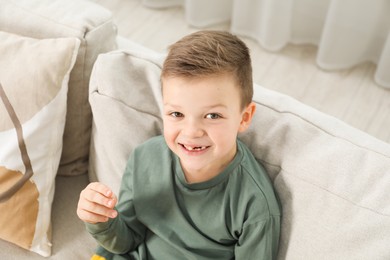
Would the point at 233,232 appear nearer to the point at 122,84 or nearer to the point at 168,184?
the point at 168,184

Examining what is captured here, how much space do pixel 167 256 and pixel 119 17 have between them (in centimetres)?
153

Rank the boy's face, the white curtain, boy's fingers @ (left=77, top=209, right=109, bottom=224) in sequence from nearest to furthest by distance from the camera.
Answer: the boy's face → boy's fingers @ (left=77, top=209, right=109, bottom=224) → the white curtain

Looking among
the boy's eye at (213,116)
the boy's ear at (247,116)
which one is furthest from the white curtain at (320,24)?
the boy's eye at (213,116)

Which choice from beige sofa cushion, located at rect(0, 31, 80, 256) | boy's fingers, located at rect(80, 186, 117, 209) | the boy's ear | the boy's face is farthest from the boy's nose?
beige sofa cushion, located at rect(0, 31, 80, 256)

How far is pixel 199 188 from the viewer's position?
1.19 metres

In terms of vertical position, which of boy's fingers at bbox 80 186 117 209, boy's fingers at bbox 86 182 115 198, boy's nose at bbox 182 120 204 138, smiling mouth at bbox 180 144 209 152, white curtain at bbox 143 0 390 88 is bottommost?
white curtain at bbox 143 0 390 88

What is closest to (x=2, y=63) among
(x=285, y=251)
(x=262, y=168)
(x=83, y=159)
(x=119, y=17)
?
(x=83, y=159)

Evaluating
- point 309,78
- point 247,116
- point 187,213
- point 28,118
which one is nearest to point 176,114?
point 247,116

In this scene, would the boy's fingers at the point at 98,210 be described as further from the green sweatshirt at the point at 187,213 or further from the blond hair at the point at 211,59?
the blond hair at the point at 211,59

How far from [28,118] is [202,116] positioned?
0.51 metres

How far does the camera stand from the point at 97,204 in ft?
3.73

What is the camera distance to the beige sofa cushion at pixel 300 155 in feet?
3.52

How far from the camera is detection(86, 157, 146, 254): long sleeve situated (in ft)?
3.96

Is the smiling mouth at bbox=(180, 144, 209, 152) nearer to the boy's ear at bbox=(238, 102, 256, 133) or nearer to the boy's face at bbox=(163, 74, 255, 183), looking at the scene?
the boy's face at bbox=(163, 74, 255, 183)
